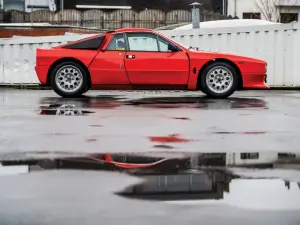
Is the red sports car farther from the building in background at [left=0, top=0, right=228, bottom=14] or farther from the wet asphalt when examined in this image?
the building in background at [left=0, top=0, right=228, bottom=14]

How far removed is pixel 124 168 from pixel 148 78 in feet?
21.4

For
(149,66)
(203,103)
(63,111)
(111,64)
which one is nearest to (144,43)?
(149,66)

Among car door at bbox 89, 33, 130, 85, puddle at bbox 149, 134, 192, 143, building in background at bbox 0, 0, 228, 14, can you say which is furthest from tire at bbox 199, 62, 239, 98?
building in background at bbox 0, 0, 228, 14

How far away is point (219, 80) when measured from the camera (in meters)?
10.9

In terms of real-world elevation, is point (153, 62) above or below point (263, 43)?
below

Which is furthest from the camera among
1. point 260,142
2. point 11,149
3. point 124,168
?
point 260,142

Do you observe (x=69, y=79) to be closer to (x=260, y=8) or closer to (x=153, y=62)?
(x=153, y=62)

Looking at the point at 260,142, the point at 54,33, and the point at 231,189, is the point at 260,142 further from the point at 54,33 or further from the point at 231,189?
the point at 54,33

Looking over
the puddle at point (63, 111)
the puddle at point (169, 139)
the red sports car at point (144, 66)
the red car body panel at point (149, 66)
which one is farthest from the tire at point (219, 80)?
the puddle at point (169, 139)

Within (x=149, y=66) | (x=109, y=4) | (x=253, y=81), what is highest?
(x=109, y=4)

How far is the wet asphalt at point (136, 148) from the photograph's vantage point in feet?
11.1

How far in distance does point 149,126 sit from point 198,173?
8.35 ft

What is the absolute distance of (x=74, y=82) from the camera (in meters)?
11.1

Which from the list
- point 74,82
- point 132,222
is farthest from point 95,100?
point 132,222
